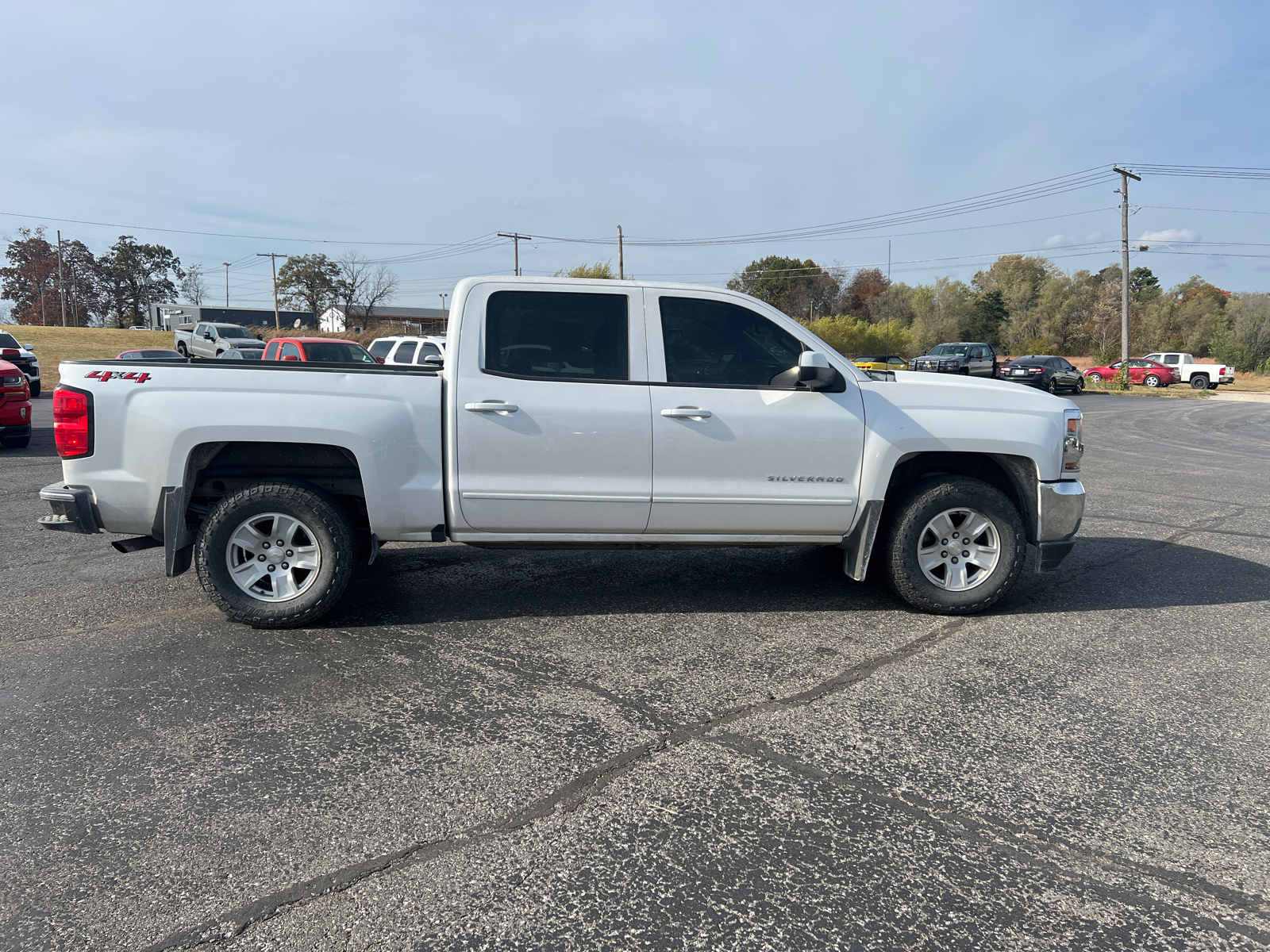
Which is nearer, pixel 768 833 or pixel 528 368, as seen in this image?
pixel 768 833

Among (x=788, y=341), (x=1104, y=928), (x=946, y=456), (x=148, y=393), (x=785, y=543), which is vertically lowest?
(x=1104, y=928)

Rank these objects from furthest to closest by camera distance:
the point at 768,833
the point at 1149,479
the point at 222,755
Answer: the point at 1149,479 < the point at 222,755 < the point at 768,833

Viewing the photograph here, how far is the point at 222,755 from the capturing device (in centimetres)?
351

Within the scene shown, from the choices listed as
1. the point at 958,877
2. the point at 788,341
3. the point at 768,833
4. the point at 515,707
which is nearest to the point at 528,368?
the point at 788,341

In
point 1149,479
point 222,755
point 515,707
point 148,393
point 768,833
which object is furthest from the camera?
point 1149,479

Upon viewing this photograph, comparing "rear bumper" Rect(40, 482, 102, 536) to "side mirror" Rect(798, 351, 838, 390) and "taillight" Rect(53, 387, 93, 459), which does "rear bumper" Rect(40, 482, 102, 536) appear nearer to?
"taillight" Rect(53, 387, 93, 459)

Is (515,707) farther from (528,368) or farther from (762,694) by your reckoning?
(528,368)

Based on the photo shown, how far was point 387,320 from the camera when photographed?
283 ft

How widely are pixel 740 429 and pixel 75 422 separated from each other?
3703 millimetres

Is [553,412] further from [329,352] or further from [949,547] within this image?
[329,352]

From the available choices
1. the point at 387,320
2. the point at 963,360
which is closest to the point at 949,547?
the point at 963,360

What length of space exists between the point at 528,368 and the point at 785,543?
74.6 inches

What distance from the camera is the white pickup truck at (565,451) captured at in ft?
16.1

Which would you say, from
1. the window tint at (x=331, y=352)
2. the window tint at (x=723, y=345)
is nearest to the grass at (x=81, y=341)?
the window tint at (x=331, y=352)
